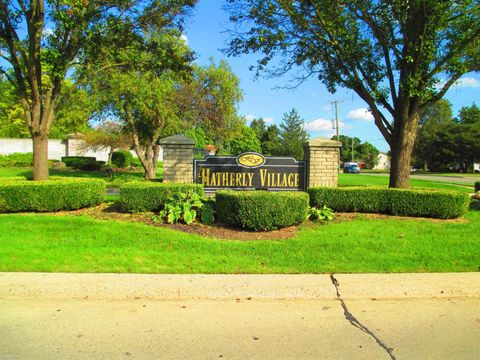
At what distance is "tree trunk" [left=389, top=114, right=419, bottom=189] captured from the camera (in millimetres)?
9539

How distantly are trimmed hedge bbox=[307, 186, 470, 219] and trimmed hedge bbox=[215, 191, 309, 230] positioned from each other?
159 cm

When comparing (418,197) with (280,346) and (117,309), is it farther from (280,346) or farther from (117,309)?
(117,309)

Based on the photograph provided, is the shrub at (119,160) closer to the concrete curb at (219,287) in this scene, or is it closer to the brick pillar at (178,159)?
the brick pillar at (178,159)

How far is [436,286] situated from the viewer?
180 inches

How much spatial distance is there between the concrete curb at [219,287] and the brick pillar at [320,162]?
563 cm

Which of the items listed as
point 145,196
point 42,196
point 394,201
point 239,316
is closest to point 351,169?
point 394,201

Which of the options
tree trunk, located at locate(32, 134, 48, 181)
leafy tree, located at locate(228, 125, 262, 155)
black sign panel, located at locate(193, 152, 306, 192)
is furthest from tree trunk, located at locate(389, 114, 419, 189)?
leafy tree, located at locate(228, 125, 262, 155)

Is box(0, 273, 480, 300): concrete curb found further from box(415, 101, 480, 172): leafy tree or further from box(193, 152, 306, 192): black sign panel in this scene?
box(415, 101, 480, 172): leafy tree

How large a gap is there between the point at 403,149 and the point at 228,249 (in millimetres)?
6106

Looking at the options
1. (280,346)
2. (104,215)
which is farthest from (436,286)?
(104,215)

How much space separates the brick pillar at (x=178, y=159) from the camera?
9977 mm

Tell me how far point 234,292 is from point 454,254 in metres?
3.64

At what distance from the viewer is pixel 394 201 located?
8305mm

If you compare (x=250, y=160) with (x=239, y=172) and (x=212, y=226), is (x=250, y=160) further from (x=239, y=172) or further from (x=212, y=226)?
(x=212, y=226)
